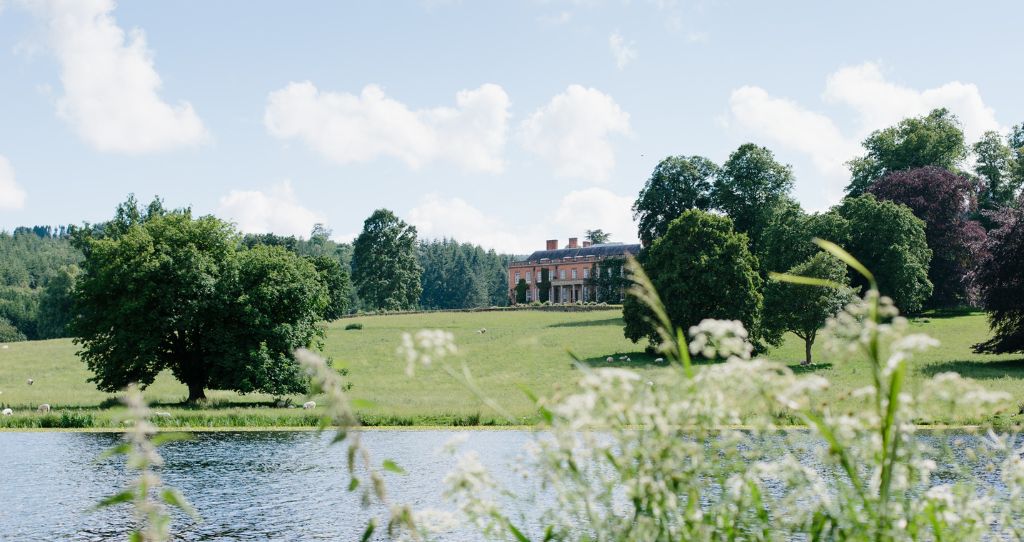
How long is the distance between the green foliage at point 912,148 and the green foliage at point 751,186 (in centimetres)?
824

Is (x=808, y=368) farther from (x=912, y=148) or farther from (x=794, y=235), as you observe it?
A: (x=912, y=148)

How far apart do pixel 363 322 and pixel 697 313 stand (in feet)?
134

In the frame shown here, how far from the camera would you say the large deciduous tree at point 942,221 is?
6519cm

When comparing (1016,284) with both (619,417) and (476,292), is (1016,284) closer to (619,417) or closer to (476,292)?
(619,417)

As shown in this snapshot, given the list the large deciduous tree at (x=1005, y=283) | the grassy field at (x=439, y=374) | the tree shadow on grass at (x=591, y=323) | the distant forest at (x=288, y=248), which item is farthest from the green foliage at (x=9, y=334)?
the large deciduous tree at (x=1005, y=283)

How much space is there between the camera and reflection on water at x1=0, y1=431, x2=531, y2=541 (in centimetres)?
1527

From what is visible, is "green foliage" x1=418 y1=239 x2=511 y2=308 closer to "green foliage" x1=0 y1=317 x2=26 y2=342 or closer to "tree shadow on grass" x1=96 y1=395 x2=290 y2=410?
"green foliage" x1=0 y1=317 x2=26 y2=342

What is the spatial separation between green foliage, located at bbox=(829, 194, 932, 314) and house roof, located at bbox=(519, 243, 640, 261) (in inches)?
2086

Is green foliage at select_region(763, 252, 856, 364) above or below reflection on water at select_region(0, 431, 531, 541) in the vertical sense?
above

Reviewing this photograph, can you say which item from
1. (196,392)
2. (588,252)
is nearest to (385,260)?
(588,252)

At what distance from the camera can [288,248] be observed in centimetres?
10281

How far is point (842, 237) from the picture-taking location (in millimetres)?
59188

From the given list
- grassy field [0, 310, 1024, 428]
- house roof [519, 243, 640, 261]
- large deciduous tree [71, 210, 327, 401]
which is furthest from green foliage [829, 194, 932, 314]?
house roof [519, 243, 640, 261]

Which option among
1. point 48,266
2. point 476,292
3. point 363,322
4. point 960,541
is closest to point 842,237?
point 363,322
